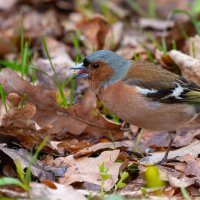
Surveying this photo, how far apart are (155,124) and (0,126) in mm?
1361

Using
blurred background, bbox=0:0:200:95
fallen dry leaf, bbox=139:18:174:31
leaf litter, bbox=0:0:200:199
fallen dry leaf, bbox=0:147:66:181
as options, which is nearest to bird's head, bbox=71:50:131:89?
leaf litter, bbox=0:0:200:199

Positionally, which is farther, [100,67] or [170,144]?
[100,67]

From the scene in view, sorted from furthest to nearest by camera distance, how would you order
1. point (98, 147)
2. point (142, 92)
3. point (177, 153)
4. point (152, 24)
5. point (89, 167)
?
point (152, 24) < point (142, 92) < point (177, 153) < point (98, 147) < point (89, 167)

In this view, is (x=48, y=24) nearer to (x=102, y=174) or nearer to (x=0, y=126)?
(x=0, y=126)

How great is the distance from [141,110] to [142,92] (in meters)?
0.16

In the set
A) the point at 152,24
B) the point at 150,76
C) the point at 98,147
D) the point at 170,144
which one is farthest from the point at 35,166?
the point at 152,24

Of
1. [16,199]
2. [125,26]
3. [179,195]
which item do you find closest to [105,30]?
[125,26]

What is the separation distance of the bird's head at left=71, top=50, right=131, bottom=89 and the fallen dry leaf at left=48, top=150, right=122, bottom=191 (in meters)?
1.04

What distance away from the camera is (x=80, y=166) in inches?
165

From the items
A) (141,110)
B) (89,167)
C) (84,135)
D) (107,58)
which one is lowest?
(84,135)

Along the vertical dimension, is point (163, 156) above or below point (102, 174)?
below

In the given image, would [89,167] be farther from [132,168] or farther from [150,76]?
[150,76]

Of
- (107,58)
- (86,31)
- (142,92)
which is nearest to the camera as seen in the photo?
(142,92)

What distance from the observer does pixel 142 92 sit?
4.84 metres
